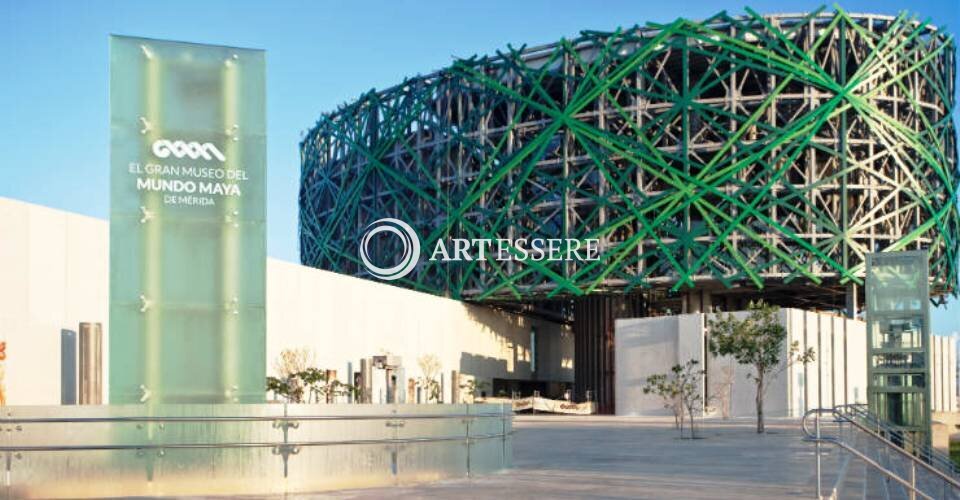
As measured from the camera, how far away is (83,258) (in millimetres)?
31641

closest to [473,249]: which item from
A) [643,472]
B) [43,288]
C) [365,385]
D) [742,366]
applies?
[742,366]

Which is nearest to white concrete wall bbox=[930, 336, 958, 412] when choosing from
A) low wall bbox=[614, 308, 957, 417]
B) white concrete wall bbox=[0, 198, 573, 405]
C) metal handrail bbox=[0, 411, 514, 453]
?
low wall bbox=[614, 308, 957, 417]

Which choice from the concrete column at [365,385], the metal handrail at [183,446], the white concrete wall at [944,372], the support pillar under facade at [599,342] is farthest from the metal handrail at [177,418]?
the white concrete wall at [944,372]

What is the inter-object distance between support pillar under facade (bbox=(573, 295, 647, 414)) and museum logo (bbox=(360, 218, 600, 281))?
15.8 ft

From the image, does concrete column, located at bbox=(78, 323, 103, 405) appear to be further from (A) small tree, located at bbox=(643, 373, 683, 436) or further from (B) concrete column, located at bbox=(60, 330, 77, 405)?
(A) small tree, located at bbox=(643, 373, 683, 436)

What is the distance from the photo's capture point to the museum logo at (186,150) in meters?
13.4

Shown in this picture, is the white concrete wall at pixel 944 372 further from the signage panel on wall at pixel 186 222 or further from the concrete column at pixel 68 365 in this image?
the signage panel on wall at pixel 186 222

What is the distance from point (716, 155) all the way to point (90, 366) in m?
37.2

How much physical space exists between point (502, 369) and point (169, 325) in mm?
55962

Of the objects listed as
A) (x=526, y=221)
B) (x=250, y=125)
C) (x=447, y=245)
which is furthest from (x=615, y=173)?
(x=250, y=125)

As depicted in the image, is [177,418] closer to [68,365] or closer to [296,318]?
[68,365]

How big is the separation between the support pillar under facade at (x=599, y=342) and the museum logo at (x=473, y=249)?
481cm

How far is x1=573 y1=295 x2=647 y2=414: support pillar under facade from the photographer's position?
63.3 m

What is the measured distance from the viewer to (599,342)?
210 ft
